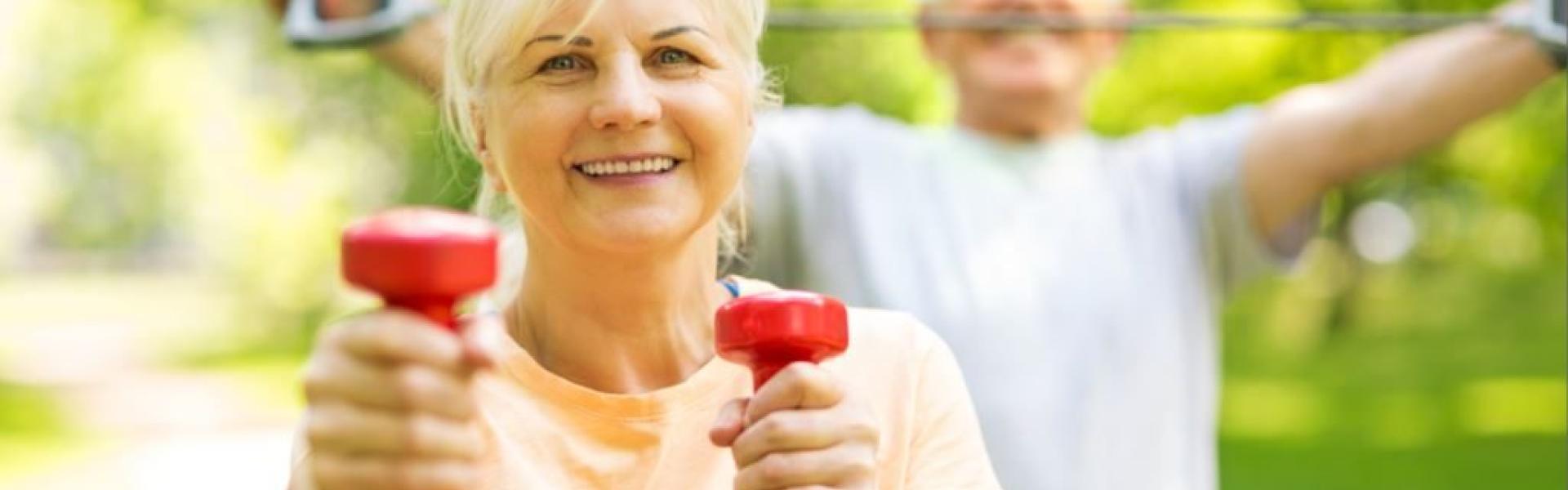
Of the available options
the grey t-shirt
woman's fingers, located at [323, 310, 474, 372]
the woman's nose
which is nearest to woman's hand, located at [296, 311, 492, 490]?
woman's fingers, located at [323, 310, 474, 372]

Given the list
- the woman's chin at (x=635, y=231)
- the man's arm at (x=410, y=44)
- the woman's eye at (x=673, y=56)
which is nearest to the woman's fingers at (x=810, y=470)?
the woman's chin at (x=635, y=231)

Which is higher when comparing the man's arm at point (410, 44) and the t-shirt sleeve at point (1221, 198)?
the man's arm at point (410, 44)

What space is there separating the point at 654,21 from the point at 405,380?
53 centimetres

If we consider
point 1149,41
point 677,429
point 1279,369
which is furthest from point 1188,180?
point 1279,369

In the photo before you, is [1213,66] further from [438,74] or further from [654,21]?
[654,21]

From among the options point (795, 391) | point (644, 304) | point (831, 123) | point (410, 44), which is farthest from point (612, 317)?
point (831, 123)

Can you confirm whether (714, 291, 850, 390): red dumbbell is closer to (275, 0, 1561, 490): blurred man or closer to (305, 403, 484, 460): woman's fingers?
(305, 403, 484, 460): woman's fingers

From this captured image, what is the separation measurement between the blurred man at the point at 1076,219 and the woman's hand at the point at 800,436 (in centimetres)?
160

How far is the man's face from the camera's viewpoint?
3395mm

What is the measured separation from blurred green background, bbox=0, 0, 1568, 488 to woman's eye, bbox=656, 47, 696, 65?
279 inches

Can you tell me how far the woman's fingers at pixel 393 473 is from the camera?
1.23 meters

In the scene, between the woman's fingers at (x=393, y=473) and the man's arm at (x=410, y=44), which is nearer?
the woman's fingers at (x=393, y=473)

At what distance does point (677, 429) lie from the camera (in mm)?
1752

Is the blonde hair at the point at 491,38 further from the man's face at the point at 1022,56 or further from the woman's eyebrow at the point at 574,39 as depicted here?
the man's face at the point at 1022,56
